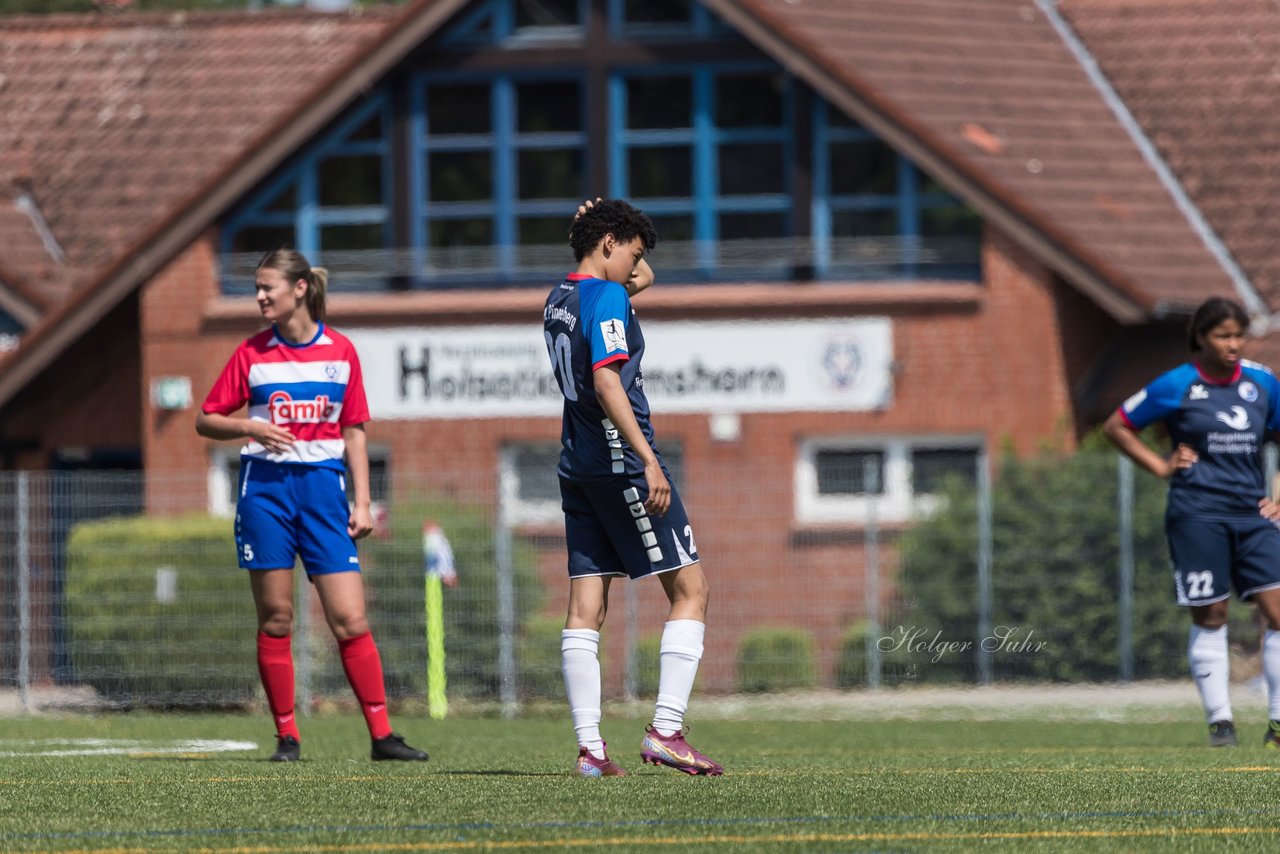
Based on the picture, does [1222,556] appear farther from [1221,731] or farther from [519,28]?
[519,28]

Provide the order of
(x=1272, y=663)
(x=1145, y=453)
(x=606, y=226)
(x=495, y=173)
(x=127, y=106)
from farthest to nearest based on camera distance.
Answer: (x=127, y=106) → (x=495, y=173) → (x=1145, y=453) → (x=1272, y=663) → (x=606, y=226)

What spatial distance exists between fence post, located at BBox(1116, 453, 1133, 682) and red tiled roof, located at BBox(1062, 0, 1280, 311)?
423cm

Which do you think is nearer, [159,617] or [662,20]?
[159,617]

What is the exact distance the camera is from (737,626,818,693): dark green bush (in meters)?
19.2

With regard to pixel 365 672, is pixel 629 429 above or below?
above

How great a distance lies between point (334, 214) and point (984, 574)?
8054mm

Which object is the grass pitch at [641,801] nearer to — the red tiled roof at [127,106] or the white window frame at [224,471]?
the white window frame at [224,471]

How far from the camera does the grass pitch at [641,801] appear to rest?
21.1 ft

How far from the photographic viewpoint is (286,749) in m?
9.77

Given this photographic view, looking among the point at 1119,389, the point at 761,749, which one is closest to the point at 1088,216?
the point at 1119,389

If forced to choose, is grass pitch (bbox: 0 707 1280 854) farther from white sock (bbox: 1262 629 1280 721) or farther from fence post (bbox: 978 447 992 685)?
fence post (bbox: 978 447 992 685)

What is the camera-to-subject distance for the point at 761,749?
11.9 m

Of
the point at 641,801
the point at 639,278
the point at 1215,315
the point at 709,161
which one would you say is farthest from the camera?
the point at 709,161

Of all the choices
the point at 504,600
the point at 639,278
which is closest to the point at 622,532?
the point at 639,278
